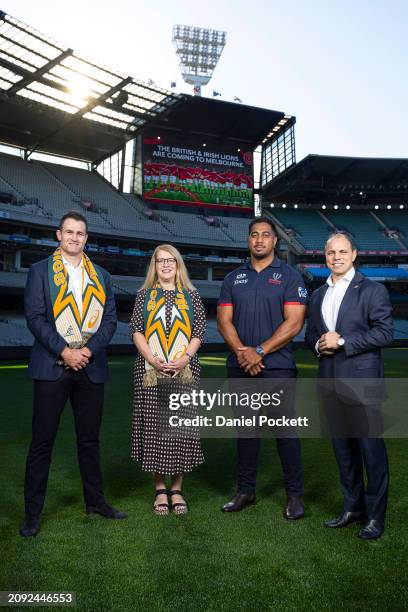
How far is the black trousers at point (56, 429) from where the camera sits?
12.6 feet

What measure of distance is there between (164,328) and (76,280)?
76 cm

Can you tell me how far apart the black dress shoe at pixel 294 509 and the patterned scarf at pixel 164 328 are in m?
1.18

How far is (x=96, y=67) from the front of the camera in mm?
31562

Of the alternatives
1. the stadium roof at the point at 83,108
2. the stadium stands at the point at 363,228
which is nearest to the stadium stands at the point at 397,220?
the stadium stands at the point at 363,228

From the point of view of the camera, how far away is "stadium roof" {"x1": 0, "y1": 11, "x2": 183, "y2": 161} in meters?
29.2

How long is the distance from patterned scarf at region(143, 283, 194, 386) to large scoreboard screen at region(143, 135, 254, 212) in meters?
38.7

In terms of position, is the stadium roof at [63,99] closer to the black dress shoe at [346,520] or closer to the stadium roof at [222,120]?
the stadium roof at [222,120]

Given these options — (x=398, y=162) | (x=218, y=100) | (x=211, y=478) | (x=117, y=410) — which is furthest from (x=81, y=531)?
(x=398, y=162)

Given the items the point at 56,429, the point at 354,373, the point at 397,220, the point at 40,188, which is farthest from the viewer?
the point at 397,220

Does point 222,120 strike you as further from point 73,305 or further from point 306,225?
point 73,305

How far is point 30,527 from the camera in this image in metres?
3.74

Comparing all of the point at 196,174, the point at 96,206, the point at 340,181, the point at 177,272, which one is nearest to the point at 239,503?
the point at 177,272

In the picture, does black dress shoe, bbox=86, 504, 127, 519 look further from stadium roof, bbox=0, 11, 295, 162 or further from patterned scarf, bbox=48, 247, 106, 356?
stadium roof, bbox=0, 11, 295, 162

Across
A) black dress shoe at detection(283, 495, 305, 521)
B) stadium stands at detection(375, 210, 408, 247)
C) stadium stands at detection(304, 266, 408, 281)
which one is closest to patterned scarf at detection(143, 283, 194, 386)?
black dress shoe at detection(283, 495, 305, 521)
